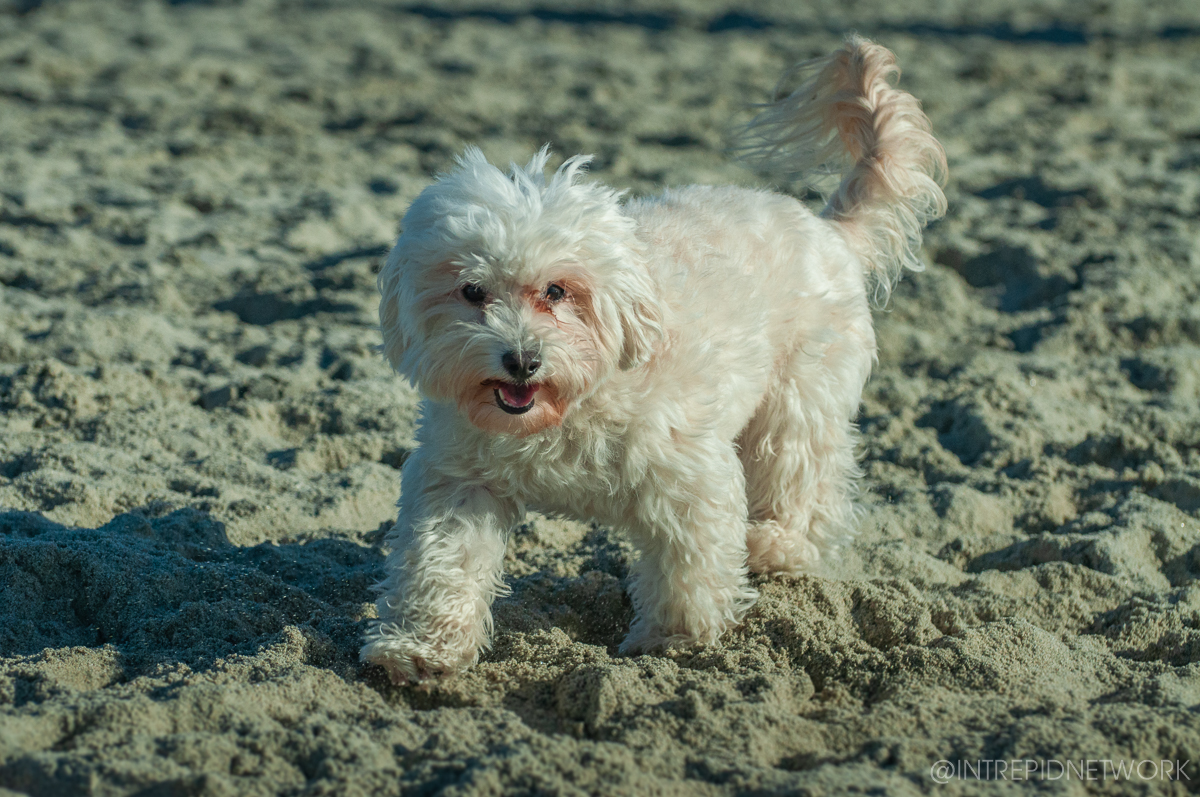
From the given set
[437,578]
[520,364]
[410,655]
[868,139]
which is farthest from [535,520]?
[868,139]

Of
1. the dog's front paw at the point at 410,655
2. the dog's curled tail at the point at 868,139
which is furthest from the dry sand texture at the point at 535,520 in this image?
the dog's curled tail at the point at 868,139

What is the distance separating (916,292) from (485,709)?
14.8 feet

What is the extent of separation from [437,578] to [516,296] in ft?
2.88

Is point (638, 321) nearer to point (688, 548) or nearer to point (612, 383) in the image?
point (612, 383)

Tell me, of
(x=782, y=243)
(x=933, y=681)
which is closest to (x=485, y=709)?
(x=933, y=681)

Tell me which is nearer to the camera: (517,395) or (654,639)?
(517,395)

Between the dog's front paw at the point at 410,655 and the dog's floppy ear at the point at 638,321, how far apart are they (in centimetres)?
97

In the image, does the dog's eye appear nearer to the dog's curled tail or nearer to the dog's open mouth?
the dog's open mouth

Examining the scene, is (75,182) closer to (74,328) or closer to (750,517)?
(74,328)

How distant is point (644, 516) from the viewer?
11.6ft

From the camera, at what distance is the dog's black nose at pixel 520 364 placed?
3.14 metres

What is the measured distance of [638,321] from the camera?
3.37 m

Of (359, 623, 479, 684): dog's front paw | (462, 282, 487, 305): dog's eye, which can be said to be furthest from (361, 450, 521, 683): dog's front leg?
(462, 282, 487, 305): dog's eye

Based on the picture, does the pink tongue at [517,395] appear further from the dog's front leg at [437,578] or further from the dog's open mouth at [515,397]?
the dog's front leg at [437,578]
